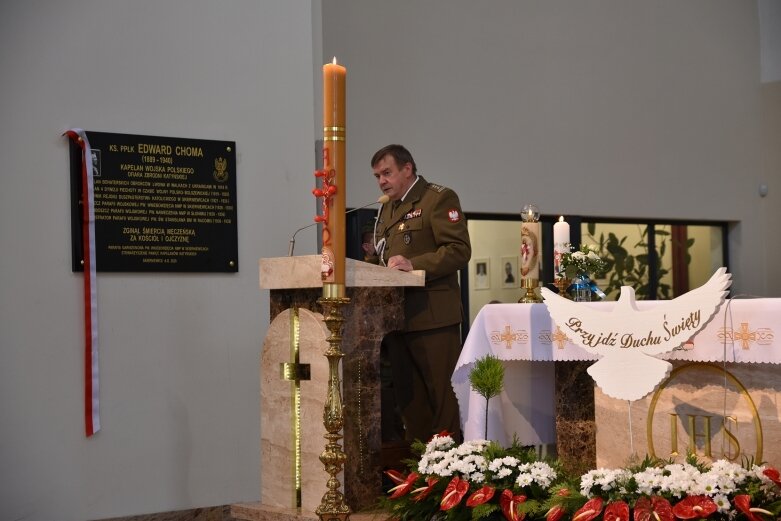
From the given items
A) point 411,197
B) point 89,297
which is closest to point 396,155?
point 411,197

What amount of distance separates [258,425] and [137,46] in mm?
2098

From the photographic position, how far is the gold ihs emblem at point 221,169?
5594 millimetres

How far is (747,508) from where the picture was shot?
3113 mm

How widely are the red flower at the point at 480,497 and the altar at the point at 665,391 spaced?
1.93ft

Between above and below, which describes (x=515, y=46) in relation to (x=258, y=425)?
above

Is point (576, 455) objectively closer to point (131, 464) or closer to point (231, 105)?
point (131, 464)

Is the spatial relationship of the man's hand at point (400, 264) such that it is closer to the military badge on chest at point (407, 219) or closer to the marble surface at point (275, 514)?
the military badge on chest at point (407, 219)

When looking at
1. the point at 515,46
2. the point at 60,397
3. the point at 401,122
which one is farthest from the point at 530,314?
the point at 515,46

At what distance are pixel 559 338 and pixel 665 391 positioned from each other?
1.51 feet

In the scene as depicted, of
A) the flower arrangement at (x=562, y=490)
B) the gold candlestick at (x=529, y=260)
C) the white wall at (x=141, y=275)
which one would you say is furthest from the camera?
the white wall at (x=141, y=275)

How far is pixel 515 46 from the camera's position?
28.6 ft

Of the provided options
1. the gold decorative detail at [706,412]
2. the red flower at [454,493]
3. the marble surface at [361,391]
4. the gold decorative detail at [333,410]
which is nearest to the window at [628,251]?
the marble surface at [361,391]

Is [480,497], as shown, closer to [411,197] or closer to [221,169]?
[411,197]

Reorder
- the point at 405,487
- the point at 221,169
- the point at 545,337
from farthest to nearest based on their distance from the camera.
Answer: the point at 221,169 → the point at 545,337 → the point at 405,487
